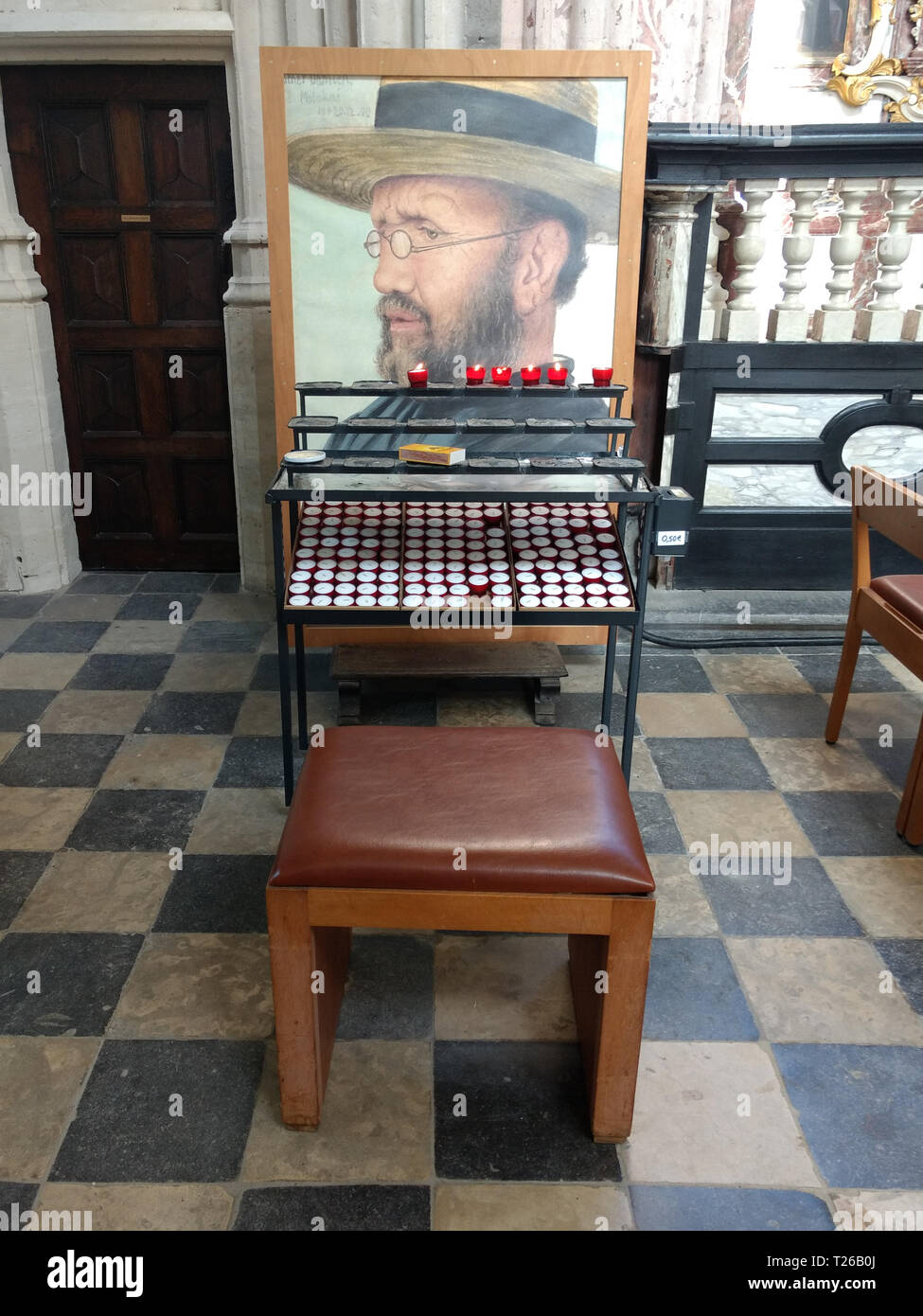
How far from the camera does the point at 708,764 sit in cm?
379

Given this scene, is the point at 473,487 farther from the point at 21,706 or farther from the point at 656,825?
the point at 21,706

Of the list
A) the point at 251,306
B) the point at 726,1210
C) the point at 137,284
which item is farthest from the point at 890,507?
the point at 137,284

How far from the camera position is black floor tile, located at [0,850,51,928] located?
3004 millimetres

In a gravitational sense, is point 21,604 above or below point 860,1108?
above

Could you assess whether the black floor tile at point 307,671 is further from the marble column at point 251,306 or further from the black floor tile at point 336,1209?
the black floor tile at point 336,1209

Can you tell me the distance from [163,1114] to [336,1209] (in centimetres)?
47

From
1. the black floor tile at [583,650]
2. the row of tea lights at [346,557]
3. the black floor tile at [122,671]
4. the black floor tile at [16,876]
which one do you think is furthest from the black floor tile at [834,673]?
the black floor tile at [16,876]

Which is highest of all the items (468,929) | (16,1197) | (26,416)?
(26,416)

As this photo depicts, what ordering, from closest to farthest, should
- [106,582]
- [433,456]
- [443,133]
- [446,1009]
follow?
[446,1009] < [433,456] < [443,133] < [106,582]

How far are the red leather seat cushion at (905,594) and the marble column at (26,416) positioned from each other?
150 inches

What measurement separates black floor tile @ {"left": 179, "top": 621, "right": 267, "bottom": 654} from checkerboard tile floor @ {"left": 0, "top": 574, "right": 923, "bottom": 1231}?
1.78 feet

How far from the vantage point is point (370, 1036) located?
2.56 metres

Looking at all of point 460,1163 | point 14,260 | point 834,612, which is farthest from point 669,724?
point 14,260

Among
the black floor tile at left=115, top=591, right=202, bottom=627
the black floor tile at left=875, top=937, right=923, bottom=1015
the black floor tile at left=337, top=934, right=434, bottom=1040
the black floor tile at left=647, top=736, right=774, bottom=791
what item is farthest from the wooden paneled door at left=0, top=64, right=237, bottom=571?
the black floor tile at left=875, top=937, right=923, bottom=1015
